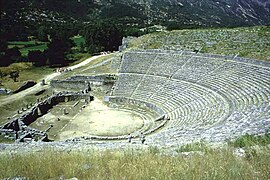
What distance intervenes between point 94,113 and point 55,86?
12.6 metres

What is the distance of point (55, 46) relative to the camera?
62969mm

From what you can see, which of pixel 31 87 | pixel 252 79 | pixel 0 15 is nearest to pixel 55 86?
pixel 31 87

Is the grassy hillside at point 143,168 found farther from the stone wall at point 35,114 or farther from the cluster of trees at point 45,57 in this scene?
the cluster of trees at point 45,57

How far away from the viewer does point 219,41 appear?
142ft

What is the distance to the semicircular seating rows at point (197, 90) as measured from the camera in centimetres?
1938

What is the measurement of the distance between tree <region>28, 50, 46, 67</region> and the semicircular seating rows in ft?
76.0

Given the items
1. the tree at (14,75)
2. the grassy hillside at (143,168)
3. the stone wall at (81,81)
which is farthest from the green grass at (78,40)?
the grassy hillside at (143,168)

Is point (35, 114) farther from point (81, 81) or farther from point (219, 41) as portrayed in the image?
point (219, 41)

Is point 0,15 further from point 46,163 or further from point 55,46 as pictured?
point 46,163

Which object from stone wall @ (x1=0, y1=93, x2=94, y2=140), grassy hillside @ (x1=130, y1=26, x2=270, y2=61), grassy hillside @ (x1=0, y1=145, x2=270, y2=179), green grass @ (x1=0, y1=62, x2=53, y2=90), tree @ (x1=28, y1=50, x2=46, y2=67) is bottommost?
stone wall @ (x1=0, y1=93, x2=94, y2=140)

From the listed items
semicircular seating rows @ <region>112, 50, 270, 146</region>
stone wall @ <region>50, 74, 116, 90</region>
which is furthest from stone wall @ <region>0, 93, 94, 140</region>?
semicircular seating rows @ <region>112, 50, 270, 146</region>

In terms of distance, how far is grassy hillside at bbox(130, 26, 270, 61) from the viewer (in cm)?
3726

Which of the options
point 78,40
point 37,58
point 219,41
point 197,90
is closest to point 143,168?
point 197,90

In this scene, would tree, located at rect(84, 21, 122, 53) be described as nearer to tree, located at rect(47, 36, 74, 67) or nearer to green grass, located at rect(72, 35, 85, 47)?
tree, located at rect(47, 36, 74, 67)
